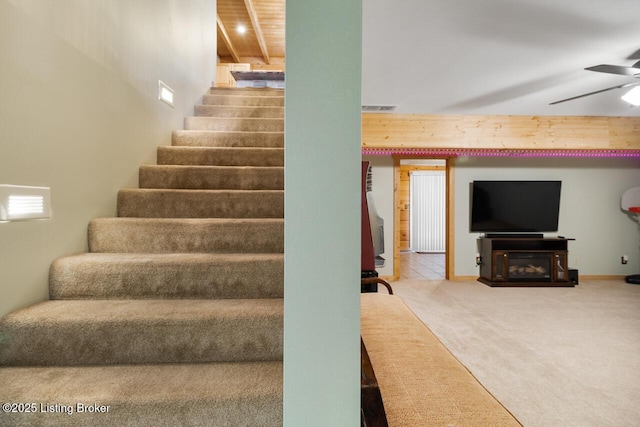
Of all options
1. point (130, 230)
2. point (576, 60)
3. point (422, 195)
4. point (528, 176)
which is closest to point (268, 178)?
point (130, 230)

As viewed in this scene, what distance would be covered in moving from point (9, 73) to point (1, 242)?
2.08 feet

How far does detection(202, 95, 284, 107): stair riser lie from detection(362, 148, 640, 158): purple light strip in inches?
79.9

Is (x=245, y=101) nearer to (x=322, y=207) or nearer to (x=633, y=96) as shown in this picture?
(x=322, y=207)

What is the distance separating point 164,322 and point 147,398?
28 centimetres

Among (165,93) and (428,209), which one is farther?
(428,209)

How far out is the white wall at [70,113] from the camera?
1258 mm

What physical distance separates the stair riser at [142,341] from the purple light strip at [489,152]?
4154 millimetres

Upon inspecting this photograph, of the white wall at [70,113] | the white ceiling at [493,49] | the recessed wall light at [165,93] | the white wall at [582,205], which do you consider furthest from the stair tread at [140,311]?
the white wall at [582,205]

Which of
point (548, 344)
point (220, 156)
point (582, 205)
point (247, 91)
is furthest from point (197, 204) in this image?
point (582, 205)

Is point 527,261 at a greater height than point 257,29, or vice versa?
point 257,29

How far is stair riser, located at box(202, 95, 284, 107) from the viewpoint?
338cm

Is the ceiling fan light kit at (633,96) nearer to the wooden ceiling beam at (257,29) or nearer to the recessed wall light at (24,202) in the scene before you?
the recessed wall light at (24,202)

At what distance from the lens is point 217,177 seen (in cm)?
218

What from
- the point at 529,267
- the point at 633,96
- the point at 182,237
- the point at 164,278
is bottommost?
the point at 529,267
